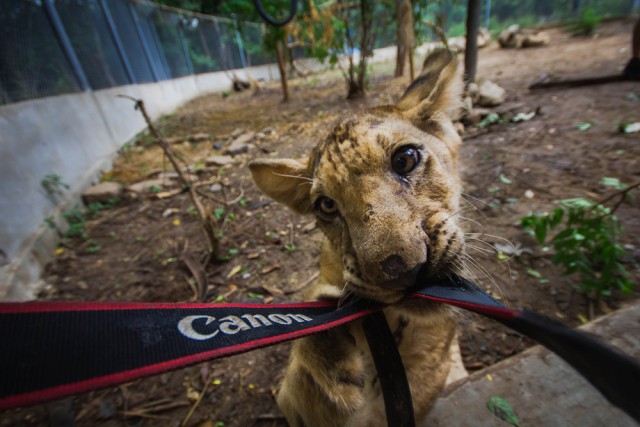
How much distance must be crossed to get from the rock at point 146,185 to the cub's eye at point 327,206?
5960 mm

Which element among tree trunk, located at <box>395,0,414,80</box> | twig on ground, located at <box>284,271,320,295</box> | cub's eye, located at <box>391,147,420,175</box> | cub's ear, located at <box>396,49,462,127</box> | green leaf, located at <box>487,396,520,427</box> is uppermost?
tree trunk, located at <box>395,0,414,80</box>

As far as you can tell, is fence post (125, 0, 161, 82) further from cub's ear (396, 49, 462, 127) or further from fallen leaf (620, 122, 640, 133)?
fallen leaf (620, 122, 640, 133)

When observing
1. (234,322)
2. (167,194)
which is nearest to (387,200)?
(234,322)

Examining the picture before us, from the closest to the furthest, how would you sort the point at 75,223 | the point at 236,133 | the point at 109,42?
1. the point at 75,223
2. the point at 236,133
3. the point at 109,42

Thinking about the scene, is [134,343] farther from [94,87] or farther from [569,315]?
[94,87]

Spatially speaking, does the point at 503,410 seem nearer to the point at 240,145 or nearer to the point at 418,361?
the point at 418,361

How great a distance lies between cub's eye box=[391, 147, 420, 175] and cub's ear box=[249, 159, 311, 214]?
78cm

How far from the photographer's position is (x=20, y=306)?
0.79 metres

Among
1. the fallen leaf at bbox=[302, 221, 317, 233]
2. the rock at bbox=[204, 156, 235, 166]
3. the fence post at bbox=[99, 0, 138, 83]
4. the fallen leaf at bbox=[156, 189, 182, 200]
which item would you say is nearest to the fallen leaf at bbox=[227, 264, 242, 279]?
the fallen leaf at bbox=[302, 221, 317, 233]

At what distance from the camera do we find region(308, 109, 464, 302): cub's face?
1.45 metres

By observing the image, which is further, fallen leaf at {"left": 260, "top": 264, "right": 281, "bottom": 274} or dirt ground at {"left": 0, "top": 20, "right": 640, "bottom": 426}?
fallen leaf at {"left": 260, "top": 264, "right": 281, "bottom": 274}

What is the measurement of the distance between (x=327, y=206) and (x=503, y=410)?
169 centimetres

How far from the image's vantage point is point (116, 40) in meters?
11.5

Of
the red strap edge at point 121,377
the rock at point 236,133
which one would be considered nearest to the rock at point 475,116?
the rock at point 236,133
